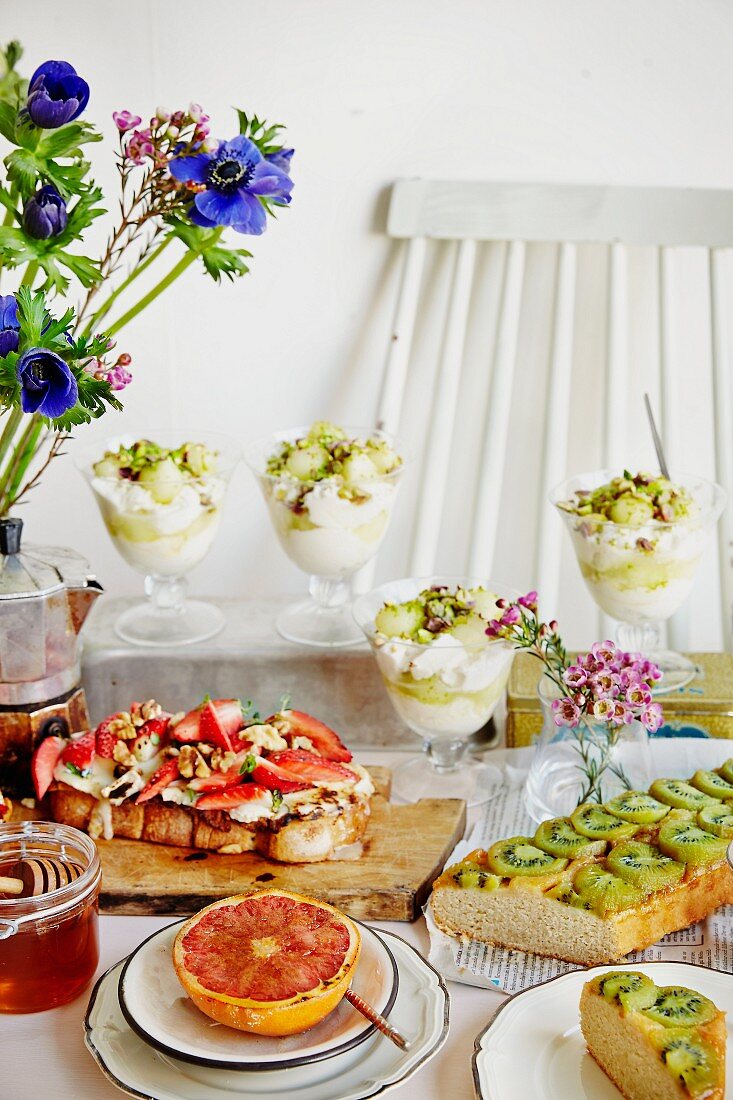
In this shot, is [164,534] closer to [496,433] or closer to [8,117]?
[8,117]

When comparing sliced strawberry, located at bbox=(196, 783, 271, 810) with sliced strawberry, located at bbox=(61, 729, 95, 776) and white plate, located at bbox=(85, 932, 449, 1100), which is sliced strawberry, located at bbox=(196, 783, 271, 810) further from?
white plate, located at bbox=(85, 932, 449, 1100)

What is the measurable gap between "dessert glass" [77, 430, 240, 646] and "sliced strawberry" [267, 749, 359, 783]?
39 cm

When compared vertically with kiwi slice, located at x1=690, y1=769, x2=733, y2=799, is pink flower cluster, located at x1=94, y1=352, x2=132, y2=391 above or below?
above

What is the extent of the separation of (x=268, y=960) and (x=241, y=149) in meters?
0.82

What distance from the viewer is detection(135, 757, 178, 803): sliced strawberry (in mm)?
1326

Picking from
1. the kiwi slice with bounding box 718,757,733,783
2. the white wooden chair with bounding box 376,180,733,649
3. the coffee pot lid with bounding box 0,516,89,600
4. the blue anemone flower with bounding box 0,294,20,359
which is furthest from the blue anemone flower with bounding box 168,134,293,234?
the white wooden chair with bounding box 376,180,733,649

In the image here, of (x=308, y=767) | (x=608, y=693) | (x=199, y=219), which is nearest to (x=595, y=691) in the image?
(x=608, y=693)

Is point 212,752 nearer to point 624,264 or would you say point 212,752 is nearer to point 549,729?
point 549,729

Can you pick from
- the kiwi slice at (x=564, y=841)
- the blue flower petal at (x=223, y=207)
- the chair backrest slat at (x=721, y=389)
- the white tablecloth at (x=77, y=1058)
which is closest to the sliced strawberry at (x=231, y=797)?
the white tablecloth at (x=77, y=1058)

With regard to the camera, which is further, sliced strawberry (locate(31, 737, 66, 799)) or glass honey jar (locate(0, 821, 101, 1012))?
sliced strawberry (locate(31, 737, 66, 799))

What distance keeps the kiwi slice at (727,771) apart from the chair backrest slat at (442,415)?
3.14 ft

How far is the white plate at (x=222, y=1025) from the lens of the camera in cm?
96

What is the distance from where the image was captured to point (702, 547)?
5.36 feet

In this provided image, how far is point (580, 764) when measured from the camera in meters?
1.38
